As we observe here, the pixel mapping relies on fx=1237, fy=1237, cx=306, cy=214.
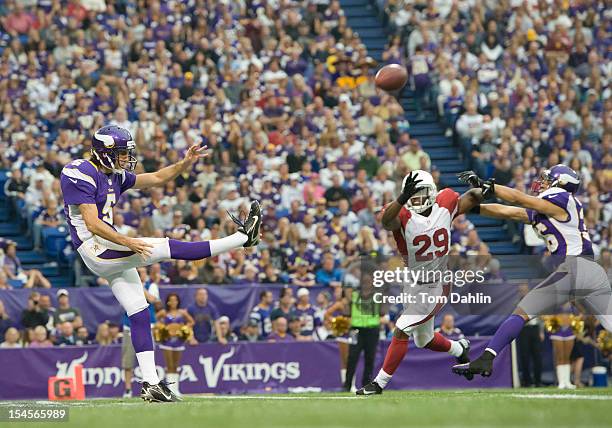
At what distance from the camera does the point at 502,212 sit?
11.4 m

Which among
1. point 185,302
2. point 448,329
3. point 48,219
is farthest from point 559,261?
point 48,219

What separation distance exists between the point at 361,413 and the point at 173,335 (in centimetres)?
749

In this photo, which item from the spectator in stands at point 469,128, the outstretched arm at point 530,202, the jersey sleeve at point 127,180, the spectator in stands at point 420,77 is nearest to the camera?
the outstretched arm at point 530,202

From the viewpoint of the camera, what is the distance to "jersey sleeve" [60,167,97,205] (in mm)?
10180

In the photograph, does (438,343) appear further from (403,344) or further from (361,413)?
(361,413)

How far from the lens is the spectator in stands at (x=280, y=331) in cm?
1689

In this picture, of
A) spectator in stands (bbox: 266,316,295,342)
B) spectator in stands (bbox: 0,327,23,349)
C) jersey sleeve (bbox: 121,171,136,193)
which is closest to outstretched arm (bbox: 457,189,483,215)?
jersey sleeve (bbox: 121,171,136,193)

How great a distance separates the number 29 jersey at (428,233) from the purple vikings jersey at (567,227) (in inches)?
35.5

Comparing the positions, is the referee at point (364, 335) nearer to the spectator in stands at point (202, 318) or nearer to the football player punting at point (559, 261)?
the spectator in stands at point (202, 318)

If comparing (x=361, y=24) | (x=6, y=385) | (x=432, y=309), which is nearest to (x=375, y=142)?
(x=361, y=24)

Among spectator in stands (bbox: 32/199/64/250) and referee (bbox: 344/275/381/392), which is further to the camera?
spectator in stands (bbox: 32/199/64/250)

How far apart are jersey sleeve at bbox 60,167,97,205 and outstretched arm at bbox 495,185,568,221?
11.3 feet

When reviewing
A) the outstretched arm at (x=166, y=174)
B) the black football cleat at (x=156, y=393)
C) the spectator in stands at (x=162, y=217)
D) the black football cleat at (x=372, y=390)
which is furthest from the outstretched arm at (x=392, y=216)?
the spectator in stands at (x=162, y=217)

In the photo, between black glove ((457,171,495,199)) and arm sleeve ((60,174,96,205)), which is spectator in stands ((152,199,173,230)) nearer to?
arm sleeve ((60,174,96,205))
